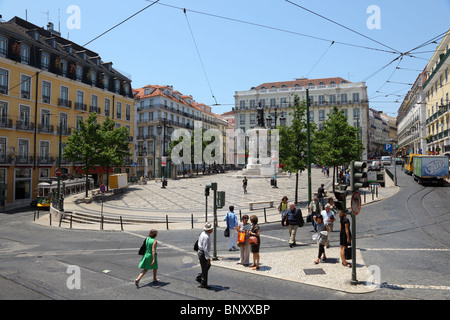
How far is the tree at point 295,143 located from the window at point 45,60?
89.6ft

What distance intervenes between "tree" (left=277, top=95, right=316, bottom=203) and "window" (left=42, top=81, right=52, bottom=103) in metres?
26.5

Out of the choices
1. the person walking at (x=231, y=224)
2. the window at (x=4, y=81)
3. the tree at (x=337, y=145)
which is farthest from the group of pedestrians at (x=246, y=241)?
the window at (x=4, y=81)

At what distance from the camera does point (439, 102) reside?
39.7m

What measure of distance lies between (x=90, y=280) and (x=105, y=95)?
38.5m

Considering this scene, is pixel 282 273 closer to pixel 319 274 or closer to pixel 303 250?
pixel 319 274

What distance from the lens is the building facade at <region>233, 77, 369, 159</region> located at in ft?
239

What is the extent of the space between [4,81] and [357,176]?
34.1 m

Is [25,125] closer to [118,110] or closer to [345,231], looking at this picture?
[118,110]

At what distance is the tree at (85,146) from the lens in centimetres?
2617

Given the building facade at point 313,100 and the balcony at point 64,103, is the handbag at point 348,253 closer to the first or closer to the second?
the balcony at point 64,103

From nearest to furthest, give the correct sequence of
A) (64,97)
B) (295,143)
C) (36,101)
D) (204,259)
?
(204,259) < (295,143) < (36,101) < (64,97)

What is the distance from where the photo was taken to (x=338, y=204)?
25.1ft

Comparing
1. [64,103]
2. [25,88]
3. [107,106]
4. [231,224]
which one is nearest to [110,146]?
[64,103]

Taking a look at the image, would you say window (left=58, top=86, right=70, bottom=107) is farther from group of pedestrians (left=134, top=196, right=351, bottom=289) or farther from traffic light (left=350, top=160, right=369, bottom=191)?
traffic light (left=350, top=160, right=369, bottom=191)
